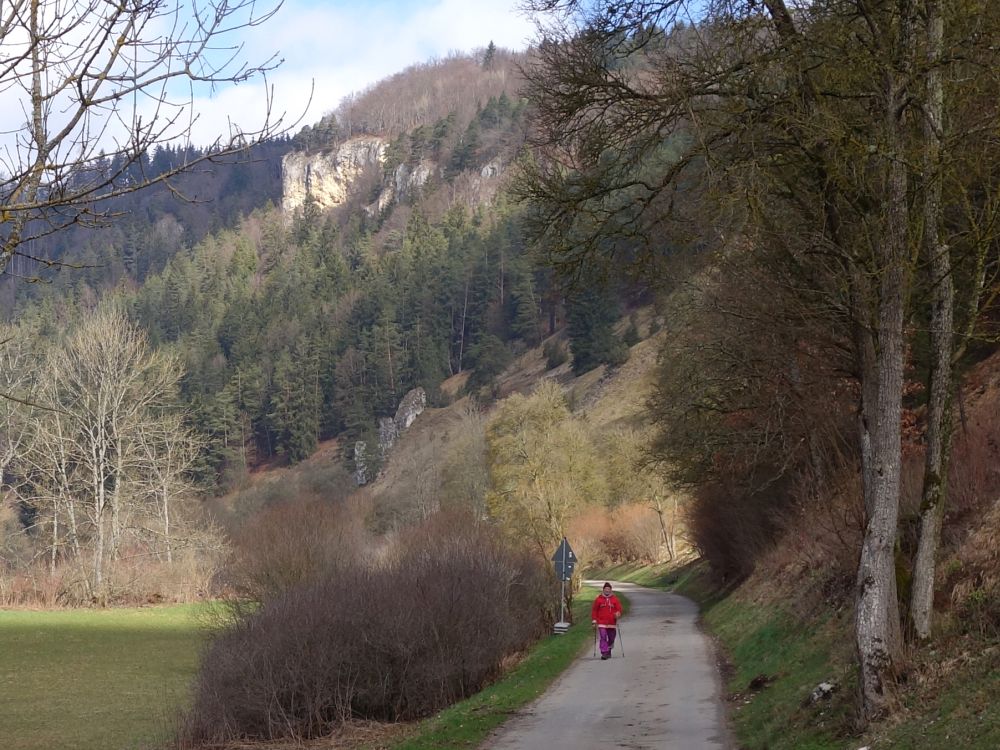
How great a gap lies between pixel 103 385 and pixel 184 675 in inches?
1155

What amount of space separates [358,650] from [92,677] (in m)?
14.1

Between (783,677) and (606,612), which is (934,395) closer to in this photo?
(783,677)

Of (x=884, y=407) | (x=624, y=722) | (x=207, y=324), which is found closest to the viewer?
(x=884, y=407)

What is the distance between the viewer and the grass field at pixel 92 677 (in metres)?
20.4

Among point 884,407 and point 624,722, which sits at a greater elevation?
point 884,407

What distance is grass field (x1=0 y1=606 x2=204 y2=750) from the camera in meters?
20.4

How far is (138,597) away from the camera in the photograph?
5631 centimetres

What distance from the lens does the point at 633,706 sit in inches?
605

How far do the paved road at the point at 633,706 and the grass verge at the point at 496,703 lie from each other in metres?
0.30

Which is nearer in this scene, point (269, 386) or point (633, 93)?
point (633, 93)

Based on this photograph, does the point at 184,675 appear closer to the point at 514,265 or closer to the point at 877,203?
the point at 877,203

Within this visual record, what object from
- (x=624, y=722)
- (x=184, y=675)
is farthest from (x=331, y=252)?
(x=624, y=722)

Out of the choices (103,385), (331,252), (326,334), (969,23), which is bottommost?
(969,23)

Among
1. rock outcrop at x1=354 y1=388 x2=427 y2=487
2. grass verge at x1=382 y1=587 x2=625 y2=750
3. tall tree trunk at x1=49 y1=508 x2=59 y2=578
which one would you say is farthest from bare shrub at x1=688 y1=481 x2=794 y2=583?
rock outcrop at x1=354 y1=388 x2=427 y2=487
